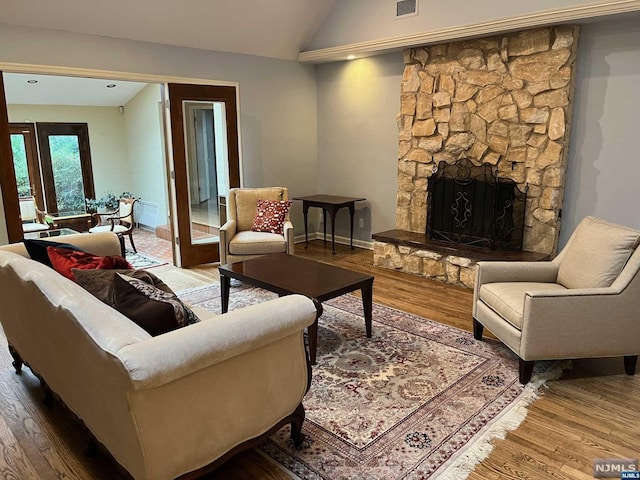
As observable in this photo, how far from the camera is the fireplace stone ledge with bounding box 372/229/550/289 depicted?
14.6 ft

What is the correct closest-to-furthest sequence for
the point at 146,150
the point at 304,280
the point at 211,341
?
the point at 211,341
the point at 304,280
the point at 146,150

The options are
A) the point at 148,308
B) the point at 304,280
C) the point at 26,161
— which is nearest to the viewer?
the point at 148,308

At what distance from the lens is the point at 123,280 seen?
192 centimetres

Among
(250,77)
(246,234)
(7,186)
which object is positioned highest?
(250,77)

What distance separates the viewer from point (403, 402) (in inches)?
104

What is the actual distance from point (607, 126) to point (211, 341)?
160 inches

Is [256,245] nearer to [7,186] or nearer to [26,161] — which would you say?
[7,186]

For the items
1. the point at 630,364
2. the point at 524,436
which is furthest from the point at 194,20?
the point at 630,364

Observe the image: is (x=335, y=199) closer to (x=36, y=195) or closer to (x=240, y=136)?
(x=240, y=136)

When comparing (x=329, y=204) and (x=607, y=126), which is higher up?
(x=607, y=126)

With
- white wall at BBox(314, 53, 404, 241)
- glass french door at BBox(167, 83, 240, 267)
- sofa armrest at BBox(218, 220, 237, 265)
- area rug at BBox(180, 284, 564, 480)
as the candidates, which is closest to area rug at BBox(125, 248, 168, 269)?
glass french door at BBox(167, 83, 240, 267)

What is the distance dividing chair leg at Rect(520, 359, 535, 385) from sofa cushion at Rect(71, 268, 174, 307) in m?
2.08

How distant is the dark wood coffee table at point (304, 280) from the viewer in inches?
124

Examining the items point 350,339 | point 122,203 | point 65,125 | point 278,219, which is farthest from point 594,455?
point 65,125
